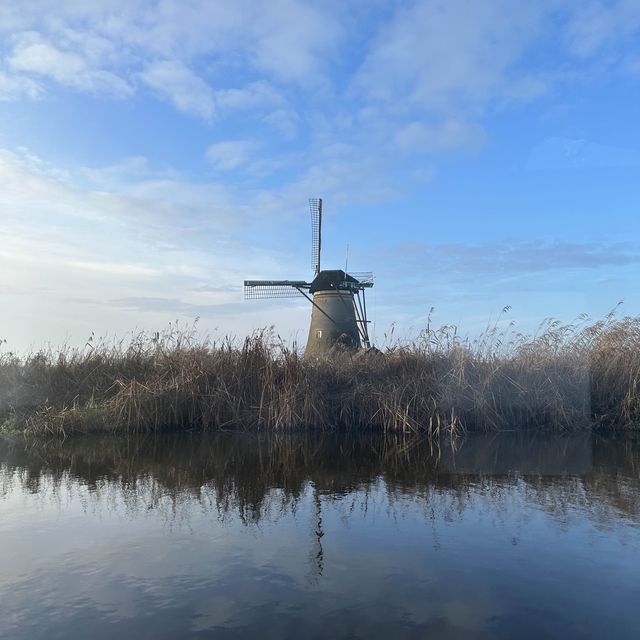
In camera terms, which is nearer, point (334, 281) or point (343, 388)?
point (343, 388)

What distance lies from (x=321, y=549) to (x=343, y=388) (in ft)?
26.3

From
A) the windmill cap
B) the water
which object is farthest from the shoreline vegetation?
the windmill cap

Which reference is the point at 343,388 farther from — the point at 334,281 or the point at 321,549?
the point at 334,281

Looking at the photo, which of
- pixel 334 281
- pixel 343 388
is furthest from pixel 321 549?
pixel 334 281

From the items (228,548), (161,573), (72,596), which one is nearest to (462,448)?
(228,548)

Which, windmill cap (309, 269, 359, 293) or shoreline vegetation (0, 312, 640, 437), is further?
windmill cap (309, 269, 359, 293)

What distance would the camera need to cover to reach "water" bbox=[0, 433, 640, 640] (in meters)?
3.56

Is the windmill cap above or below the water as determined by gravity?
A: above

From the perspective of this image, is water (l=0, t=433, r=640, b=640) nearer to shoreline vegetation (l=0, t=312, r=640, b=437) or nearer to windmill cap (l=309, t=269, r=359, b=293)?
shoreline vegetation (l=0, t=312, r=640, b=437)

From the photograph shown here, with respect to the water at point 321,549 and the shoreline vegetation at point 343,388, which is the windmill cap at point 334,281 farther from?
the water at point 321,549

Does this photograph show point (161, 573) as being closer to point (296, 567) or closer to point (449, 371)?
point (296, 567)

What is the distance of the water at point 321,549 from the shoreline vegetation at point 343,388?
328 cm

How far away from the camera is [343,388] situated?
12.8 meters

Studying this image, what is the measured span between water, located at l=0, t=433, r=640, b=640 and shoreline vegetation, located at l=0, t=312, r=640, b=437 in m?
3.28
